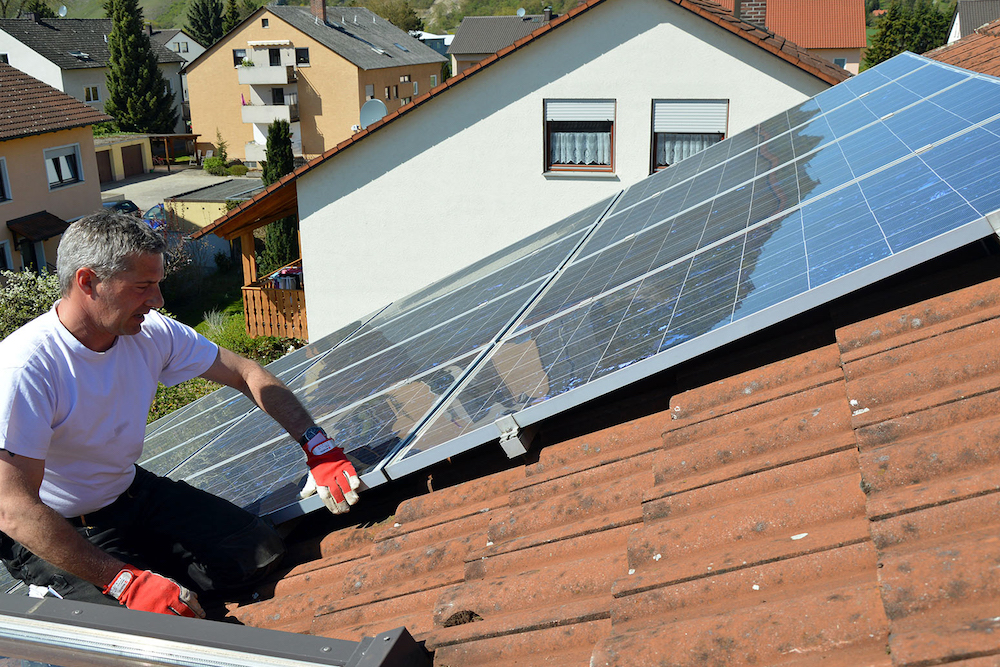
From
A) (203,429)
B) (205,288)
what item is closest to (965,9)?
(205,288)

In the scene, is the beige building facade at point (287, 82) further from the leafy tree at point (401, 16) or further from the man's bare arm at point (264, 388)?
the man's bare arm at point (264, 388)

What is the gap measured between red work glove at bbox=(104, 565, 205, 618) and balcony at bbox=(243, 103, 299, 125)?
5885 cm

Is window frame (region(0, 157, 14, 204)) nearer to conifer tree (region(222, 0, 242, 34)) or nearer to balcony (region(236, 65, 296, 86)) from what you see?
balcony (region(236, 65, 296, 86))

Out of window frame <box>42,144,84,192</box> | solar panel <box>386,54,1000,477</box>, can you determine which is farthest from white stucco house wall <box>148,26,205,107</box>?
solar panel <box>386,54,1000,477</box>

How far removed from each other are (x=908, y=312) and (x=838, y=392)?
0.45 metres

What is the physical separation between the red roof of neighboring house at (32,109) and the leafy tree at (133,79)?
28709 millimetres

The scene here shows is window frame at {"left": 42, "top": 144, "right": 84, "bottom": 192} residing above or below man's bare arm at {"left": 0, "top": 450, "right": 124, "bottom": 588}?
below

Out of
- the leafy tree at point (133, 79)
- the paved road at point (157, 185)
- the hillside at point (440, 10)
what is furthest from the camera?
the hillside at point (440, 10)

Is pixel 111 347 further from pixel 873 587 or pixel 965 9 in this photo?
pixel 965 9

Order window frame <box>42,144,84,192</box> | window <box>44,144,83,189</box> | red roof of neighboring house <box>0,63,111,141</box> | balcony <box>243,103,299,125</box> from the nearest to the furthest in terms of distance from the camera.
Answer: red roof of neighboring house <box>0,63,111,141</box>
window frame <box>42,144,84,192</box>
window <box>44,144,83,189</box>
balcony <box>243,103,299,125</box>

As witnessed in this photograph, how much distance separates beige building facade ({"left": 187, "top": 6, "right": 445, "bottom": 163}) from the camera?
58531 mm

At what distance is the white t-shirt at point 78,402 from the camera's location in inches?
128

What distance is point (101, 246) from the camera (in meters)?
3.44

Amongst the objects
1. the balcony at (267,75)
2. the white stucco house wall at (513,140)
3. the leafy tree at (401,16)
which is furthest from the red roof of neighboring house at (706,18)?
the leafy tree at (401,16)
